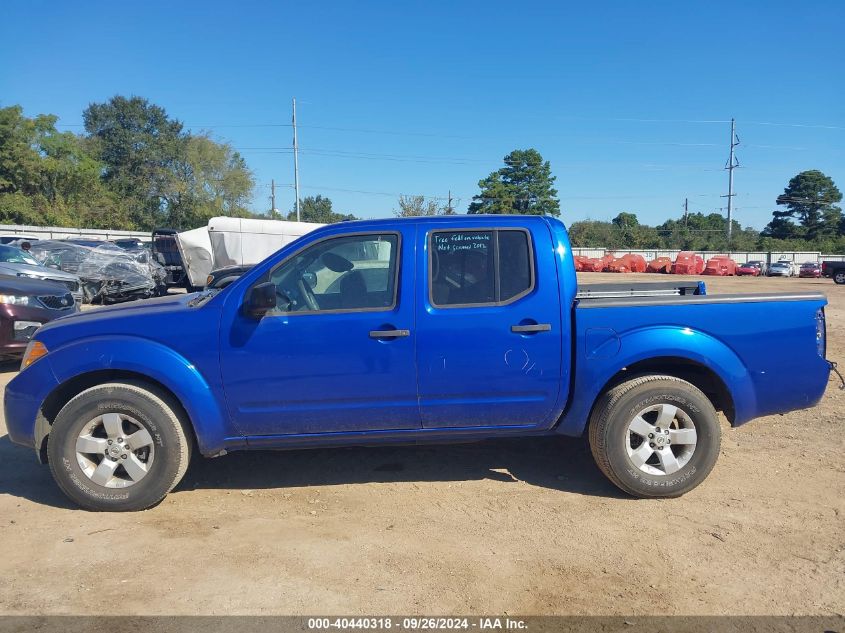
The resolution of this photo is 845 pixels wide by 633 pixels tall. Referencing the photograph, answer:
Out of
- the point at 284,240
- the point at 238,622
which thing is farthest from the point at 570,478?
the point at 284,240

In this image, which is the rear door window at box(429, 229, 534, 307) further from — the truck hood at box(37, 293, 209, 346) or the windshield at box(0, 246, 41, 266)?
the windshield at box(0, 246, 41, 266)

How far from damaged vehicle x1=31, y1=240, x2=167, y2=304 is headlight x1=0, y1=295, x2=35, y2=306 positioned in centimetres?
885

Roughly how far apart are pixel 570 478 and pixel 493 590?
5.42ft

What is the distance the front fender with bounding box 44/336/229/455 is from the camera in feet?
13.1

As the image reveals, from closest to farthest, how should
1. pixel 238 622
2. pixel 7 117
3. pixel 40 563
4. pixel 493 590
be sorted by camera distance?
pixel 238 622
pixel 493 590
pixel 40 563
pixel 7 117

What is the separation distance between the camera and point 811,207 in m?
87.2

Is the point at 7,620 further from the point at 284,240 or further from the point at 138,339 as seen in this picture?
the point at 284,240

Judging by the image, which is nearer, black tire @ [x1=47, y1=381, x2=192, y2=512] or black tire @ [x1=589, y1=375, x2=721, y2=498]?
black tire @ [x1=47, y1=381, x2=192, y2=512]

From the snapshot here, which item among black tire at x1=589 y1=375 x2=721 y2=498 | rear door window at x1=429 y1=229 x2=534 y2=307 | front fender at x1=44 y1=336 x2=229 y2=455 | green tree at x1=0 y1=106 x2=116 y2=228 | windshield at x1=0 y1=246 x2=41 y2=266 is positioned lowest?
black tire at x1=589 y1=375 x2=721 y2=498

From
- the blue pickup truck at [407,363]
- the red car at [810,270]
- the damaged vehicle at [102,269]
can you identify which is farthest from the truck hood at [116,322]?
the red car at [810,270]

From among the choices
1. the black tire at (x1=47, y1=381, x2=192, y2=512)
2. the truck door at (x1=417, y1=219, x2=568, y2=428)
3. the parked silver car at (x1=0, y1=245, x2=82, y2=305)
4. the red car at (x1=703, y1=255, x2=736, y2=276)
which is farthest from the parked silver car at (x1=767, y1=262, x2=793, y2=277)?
the black tire at (x1=47, y1=381, x2=192, y2=512)

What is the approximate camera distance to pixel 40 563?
11.3 feet

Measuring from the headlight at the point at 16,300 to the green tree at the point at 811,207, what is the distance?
9755 cm

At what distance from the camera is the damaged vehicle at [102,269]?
53.9ft
